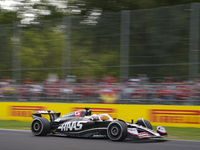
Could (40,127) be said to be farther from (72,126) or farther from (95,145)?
(95,145)

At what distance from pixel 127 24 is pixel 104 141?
6655 mm

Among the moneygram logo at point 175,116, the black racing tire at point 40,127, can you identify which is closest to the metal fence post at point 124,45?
the moneygram logo at point 175,116

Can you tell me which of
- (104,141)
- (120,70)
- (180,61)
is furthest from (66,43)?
(104,141)

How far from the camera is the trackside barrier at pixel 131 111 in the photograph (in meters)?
11.6

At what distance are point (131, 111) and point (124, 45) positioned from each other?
2759mm

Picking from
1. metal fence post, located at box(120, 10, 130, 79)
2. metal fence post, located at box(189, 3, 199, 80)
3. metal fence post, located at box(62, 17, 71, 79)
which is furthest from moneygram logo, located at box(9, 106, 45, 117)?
metal fence post, located at box(189, 3, 199, 80)

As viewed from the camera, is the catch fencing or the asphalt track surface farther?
the catch fencing

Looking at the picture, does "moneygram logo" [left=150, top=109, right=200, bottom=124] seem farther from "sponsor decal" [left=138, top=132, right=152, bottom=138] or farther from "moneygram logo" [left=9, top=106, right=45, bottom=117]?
"moneygram logo" [left=9, top=106, right=45, bottom=117]

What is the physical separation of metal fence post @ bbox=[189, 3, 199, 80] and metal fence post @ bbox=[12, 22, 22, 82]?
8.35 m

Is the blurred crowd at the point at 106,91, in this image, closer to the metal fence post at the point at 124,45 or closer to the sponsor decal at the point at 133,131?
the metal fence post at the point at 124,45

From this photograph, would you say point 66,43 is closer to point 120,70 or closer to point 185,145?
point 120,70

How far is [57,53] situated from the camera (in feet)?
50.5

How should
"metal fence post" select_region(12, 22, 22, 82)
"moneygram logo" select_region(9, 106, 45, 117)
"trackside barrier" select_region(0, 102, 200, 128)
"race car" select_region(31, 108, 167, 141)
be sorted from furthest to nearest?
"metal fence post" select_region(12, 22, 22, 82) → "moneygram logo" select_region(9, 106, 45, 117) → "trackside barrier" select_region(0, 102, 200, 128) → "race car" select_region(31, 108, 167, 141)

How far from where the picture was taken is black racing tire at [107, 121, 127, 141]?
8.06 m
